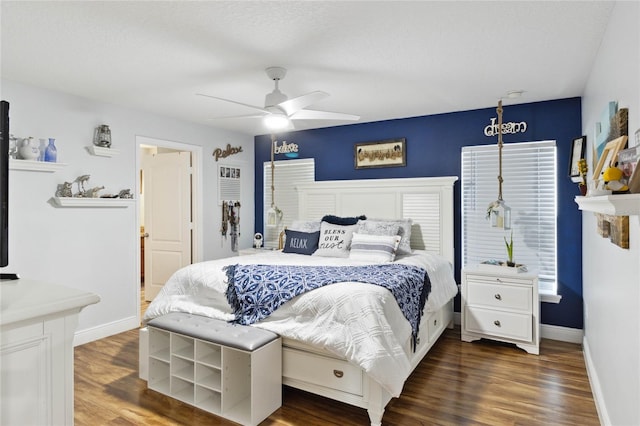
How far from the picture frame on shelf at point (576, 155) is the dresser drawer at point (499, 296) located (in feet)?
3.44

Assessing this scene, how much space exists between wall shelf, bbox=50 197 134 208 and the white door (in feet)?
2.99

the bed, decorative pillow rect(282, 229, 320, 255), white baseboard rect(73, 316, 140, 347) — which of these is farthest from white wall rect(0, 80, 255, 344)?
decorative pillow rect(282, 229, 320, 255)

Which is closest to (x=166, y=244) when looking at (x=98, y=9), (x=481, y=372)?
(x=98, y=9)

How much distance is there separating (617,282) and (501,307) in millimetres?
1782

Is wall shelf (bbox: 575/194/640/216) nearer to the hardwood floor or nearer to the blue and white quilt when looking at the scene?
the blue and white quilt

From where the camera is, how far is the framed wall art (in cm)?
465

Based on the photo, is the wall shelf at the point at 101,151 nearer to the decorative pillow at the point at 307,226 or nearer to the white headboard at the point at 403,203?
the decorative pillow at the point at 307,226

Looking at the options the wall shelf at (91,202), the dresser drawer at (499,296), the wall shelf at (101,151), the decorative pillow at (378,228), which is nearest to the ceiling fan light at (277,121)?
the decorative pillow at (378,228)

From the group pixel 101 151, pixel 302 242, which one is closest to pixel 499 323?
pixel 302 242

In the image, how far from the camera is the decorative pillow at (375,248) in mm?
3670

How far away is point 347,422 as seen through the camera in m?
2.40

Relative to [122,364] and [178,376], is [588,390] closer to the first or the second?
[178,376]

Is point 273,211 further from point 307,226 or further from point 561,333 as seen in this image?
point 561,333

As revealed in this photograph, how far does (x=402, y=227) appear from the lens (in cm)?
417
